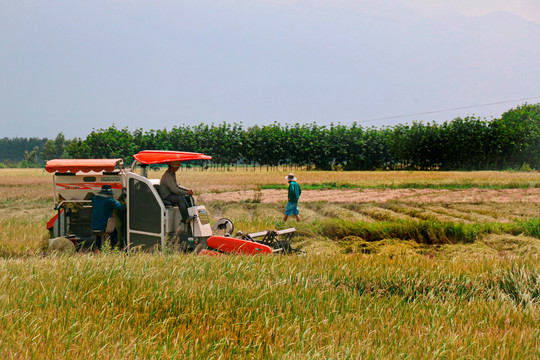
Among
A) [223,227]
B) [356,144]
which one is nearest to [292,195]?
[223,227]

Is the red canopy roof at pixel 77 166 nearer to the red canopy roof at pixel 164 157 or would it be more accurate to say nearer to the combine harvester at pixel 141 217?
the combine harvester at pixel 141 217

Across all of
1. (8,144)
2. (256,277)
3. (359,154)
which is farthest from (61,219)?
(8,144)

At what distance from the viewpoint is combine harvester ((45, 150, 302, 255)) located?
769 centimetres

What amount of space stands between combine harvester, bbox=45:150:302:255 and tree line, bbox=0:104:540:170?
67.1m

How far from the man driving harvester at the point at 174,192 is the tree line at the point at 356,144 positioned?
227 ft

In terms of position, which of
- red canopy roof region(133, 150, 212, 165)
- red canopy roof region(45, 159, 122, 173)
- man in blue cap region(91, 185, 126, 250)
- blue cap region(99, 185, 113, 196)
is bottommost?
man in blue cap region(91, 185, 126, 250)

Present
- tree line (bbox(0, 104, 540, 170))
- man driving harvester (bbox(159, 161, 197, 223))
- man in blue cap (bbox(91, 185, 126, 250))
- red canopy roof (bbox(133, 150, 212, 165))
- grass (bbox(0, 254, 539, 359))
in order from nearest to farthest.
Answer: grass (bbox(0, 254, 539, 359)) < red canopy roof (bbox(133, 150, 212, 165)) < man driving harvester (bbox(159, 161, 197, 223)) < man in blue cap (bbox(91, 185, 126, 250)) < tree line (bbox(0, 104, 540, 170))

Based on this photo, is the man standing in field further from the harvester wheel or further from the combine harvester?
the combine harvester

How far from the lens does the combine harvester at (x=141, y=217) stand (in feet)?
25.2

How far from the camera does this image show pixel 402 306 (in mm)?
4461

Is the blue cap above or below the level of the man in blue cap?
above

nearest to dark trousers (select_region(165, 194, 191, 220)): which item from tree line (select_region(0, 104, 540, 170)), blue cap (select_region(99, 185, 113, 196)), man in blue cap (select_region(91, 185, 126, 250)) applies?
man in blue cap (select_region(91, 185, 126, 250))

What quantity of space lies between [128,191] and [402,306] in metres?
5.49

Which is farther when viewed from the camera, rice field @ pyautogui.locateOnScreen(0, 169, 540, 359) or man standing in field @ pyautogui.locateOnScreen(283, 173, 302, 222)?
man standing in field @ pyautogui.locateOnScreen(283, 173, 302, 222)
